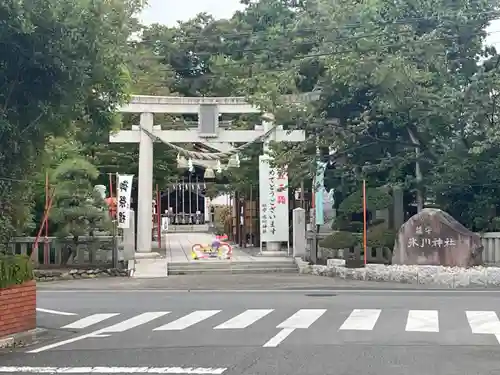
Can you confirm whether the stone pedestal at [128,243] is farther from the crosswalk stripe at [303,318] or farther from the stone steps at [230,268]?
the crosswalk stripe at [303,318]

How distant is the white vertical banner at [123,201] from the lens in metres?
28.3

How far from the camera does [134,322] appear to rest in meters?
13.8

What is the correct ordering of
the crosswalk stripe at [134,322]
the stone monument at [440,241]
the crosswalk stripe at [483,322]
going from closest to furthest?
the crosswalk stripe at [483,322], the crosswalk stripe at [134,322], the stone monument at [440,241]

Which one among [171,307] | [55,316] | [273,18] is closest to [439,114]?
[171,307]

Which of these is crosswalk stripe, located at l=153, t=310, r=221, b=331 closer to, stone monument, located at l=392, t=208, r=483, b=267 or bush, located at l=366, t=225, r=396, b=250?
stone monument, located at l=392, t=208, r=483, b=267

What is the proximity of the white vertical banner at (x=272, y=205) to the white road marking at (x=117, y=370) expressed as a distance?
21.3m

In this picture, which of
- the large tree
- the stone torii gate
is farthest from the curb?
the stone torii gate

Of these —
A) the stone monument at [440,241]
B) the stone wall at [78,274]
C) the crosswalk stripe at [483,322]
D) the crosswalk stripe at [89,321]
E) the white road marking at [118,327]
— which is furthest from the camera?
the stone wall at [78,274]

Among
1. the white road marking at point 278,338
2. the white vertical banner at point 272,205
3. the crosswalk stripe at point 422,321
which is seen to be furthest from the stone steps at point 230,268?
the white road marking at point 278,338

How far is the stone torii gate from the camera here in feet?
99.2

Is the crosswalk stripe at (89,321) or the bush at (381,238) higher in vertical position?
the bush at (381,238)

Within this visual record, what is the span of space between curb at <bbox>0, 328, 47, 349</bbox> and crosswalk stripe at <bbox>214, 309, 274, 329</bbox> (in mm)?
3091

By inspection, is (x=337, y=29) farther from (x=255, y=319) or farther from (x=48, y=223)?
(x=255, y=319)

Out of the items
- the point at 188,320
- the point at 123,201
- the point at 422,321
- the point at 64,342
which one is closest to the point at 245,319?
the point at 188,320
